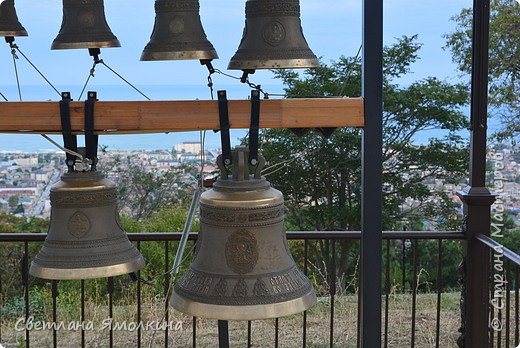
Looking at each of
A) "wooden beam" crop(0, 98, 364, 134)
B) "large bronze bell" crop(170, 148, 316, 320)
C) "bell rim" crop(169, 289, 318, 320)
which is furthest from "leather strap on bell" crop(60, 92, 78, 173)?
"bell rim" crop(169, 289, 318, 320)

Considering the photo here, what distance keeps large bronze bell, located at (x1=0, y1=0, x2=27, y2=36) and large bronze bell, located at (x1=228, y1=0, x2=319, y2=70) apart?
70 cm

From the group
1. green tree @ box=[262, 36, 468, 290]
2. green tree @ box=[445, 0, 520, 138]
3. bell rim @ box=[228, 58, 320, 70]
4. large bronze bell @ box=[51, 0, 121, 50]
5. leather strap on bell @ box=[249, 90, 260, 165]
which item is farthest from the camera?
green tree @ box=[262, 36, 468, 290]

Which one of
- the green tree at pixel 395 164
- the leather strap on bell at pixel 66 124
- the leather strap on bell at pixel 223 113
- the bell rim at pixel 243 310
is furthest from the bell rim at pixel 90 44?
the green tree at pixel 395 164

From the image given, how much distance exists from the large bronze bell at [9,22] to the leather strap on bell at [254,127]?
955 millimetres

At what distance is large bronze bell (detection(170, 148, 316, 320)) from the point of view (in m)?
1.54

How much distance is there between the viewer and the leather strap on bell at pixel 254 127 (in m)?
1.52

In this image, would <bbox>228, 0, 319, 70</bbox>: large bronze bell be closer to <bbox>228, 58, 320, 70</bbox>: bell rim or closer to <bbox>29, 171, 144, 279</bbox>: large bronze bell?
<bbox>228, 58, 320, 70</bbox>: bell rim

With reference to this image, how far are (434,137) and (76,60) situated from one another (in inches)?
149

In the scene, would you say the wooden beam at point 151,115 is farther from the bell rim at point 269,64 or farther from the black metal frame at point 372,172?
the bell rim at point 269,64

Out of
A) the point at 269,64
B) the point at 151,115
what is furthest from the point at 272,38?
the point at 151,115

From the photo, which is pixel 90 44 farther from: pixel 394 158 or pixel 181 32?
pixel 394 158

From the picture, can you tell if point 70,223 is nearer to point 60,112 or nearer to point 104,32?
point 60,112

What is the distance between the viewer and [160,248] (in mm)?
6316

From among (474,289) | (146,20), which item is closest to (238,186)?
(474,289)
